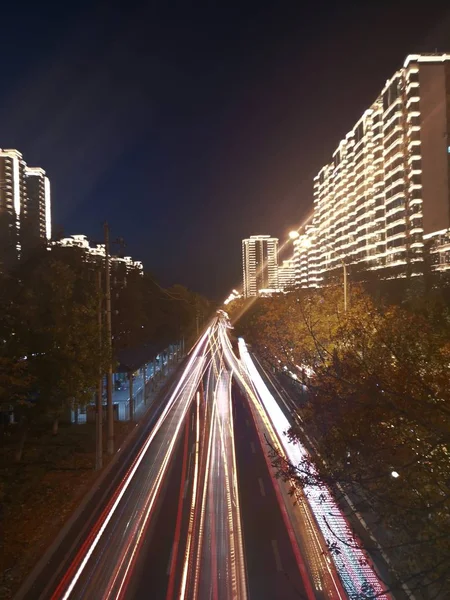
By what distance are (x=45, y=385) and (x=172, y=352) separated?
2915cm

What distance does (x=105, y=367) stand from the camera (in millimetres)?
13406

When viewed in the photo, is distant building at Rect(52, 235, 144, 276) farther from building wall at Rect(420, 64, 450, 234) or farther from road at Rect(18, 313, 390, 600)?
building wall at Rect(420, 64, 450, 234)

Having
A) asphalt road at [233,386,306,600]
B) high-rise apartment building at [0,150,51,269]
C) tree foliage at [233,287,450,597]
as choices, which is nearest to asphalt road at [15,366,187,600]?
asphalt road at [233,386,306,600]

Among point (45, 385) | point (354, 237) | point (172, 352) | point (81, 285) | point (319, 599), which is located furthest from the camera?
point (354, 237)

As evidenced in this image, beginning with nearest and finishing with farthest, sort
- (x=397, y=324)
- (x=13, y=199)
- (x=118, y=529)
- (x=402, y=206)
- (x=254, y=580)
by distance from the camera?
(x=254, y=580) < (x=118, y=529) < (x=397, y=324) < (x=402, y=206) < (x=13, y=199)

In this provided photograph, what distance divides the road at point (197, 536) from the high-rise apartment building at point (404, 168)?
33580 mm

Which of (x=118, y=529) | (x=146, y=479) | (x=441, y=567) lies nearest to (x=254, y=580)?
(x=118, y=529)

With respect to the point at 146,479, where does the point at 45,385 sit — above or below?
above

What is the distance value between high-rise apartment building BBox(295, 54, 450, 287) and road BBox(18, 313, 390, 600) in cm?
3358

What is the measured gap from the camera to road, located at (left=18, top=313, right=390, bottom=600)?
7297 millimetres

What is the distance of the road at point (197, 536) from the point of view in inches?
287

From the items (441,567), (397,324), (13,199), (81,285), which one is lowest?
(441,567)

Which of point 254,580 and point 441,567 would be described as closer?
point 441,567

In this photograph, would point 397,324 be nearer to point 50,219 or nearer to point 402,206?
point 402,206
